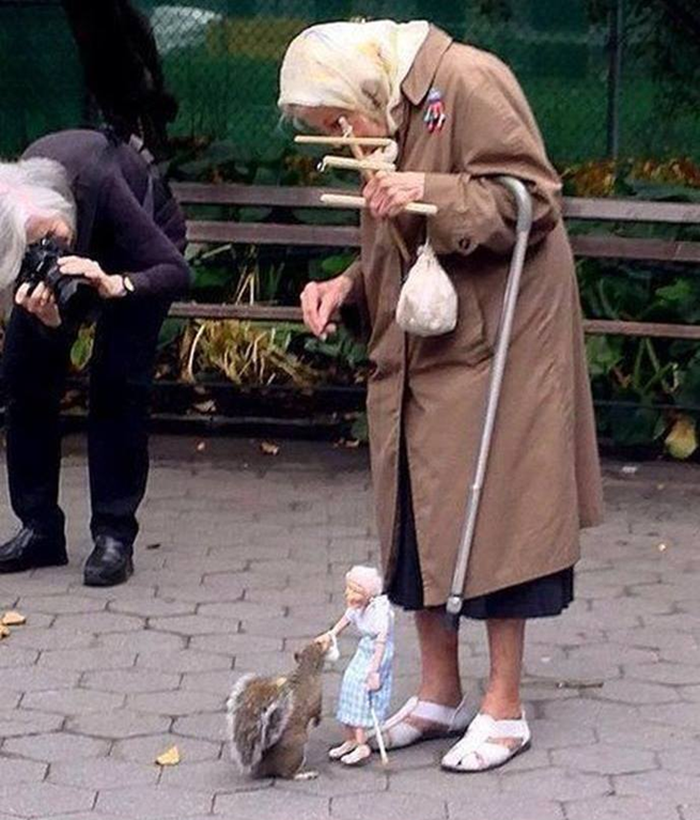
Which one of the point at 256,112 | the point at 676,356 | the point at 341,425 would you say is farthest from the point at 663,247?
the point at 256,112

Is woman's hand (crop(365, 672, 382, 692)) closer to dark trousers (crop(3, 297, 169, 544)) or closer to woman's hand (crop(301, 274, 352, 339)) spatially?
woman's hand (crop(301, 274, 352, 339))

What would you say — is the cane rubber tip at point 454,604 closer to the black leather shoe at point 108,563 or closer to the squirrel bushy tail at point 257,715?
the squirrel bushy tail at point 257,715

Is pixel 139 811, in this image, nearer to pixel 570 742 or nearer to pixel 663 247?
pixel 570 742

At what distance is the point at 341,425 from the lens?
8344 millimetres

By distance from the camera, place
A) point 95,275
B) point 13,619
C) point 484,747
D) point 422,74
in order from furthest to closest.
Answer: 1. point 13,619
2. point 95,275
3. point 484,747
4. point 422,74

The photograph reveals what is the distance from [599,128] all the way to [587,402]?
4755 millimetres

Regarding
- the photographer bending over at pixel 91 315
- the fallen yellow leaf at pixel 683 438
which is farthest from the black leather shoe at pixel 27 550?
the fallen yellow leaf at pixel 683 438

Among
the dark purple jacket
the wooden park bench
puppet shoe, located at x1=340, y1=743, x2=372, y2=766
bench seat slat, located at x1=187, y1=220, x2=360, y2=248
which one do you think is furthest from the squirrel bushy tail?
bench seat slat, located at x1=187, y1=220, x2=360, y2=248

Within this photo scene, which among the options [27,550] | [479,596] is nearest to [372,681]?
[479,596]

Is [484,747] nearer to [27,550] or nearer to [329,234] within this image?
[27,550]

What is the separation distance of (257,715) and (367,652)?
31 cm

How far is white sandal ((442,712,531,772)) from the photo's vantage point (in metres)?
4.76

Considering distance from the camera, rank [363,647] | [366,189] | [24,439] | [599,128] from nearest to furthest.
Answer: [366,189]
[363,647]
[24,439]
[599,128]

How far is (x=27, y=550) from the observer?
6414 mm
